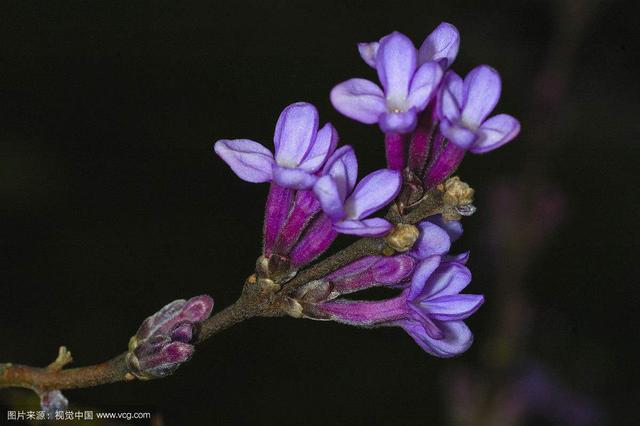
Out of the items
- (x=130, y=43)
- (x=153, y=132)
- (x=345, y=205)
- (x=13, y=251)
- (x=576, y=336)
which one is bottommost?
(x=576, y=336)

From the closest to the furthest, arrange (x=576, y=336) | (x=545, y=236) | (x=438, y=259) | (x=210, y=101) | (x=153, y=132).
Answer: (x=438, y=259) < (x=545, y=236) < (x=576, y=336) < (x=153, y=132) < (x=210, y=101)

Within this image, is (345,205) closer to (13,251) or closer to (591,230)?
(13,251)

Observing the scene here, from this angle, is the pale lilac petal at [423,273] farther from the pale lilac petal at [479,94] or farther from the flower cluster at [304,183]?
the pale lilac petal at [479,94]

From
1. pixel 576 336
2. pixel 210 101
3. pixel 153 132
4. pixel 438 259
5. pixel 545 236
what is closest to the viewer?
pixel 438 259

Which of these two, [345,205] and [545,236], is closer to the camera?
[345,205]

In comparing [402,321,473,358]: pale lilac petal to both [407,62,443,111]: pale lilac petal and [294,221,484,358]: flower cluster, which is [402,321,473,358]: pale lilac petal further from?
[407,62,443,111]: pale lilac petal

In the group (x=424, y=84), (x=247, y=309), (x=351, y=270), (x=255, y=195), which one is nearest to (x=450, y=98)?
(x=424, y=84)

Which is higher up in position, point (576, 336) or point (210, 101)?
point (210, 101)

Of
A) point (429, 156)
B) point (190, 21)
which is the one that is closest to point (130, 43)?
point (190, 21)
